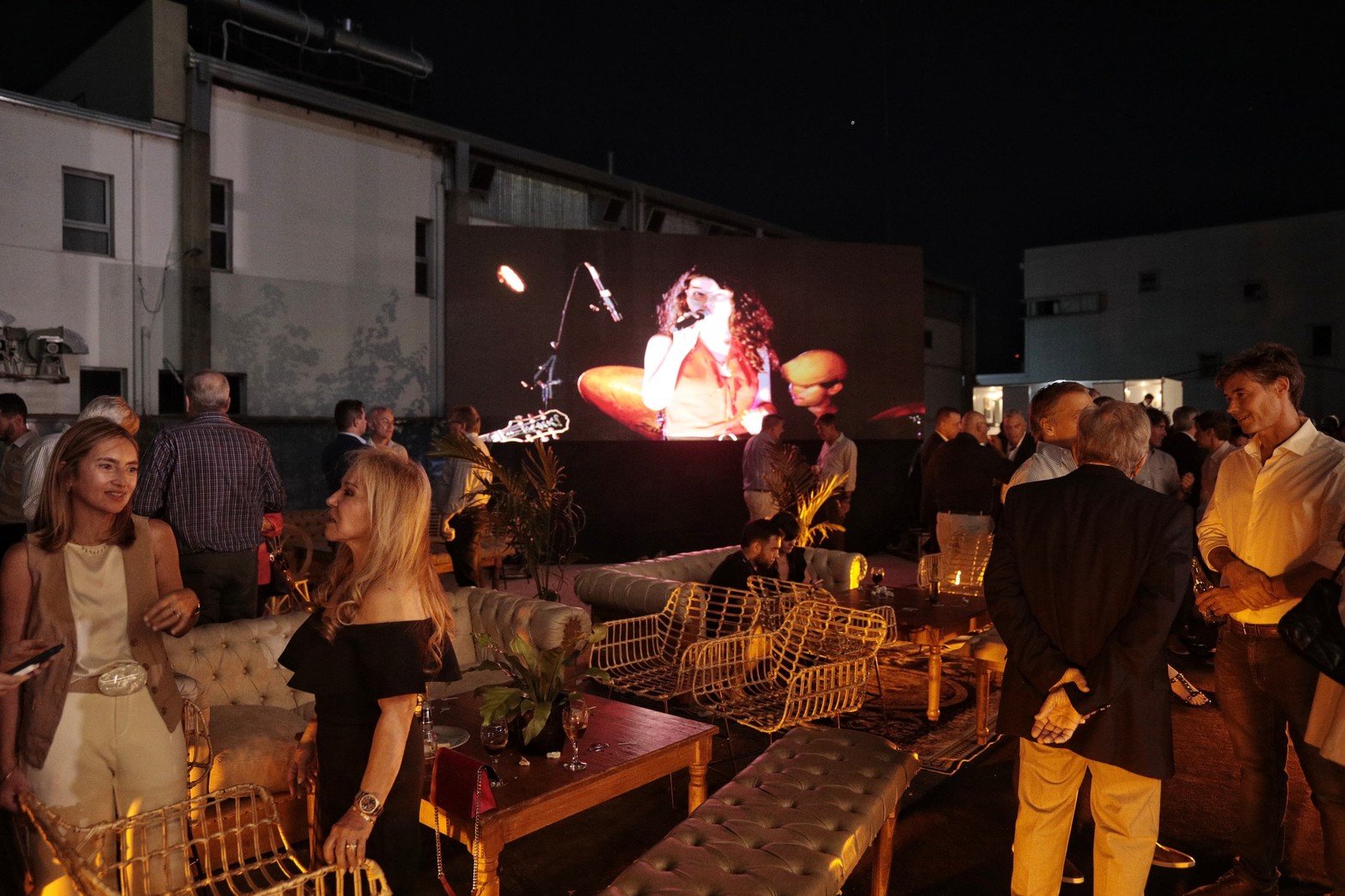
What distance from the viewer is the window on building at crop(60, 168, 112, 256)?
10.3m

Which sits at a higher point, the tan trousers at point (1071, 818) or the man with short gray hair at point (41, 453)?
the man with short gray hair at point (41, 453)

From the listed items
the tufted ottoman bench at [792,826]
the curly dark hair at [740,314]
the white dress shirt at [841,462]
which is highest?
the curly dark hair at [740,314]

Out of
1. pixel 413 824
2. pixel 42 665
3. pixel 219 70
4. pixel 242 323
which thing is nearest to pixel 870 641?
pixel 413 824

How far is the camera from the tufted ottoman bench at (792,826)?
2.28 metres

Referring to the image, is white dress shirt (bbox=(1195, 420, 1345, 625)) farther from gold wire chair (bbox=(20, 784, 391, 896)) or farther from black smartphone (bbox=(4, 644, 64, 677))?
black smartphone (bbox=(4, 644, 64, 677))

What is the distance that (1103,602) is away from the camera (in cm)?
246

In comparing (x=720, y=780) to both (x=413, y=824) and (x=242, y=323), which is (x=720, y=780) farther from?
(x=242, y=323)

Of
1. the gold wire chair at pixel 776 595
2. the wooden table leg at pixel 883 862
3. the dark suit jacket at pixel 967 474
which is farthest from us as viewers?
the dark suit jacket at pixel 967 474

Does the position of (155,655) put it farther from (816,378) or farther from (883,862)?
(816,378)

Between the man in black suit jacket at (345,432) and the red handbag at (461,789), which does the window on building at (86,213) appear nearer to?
the man in black suit jacket at (345,432)

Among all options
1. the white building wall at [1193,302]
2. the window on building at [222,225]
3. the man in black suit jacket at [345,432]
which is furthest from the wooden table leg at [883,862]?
the white building wall at [1193,302]

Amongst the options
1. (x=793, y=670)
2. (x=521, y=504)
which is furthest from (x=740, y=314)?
(x=793, y=670)

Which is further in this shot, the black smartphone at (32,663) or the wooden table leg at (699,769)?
the wooden table leg at (699,769)

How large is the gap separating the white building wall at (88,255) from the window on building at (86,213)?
0.10 metres
